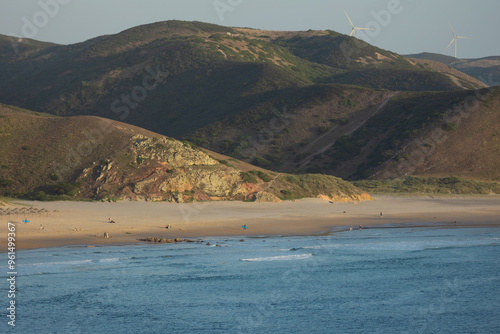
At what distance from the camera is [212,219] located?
40125 millimetres

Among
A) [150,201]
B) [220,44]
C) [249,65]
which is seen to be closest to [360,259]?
[150,201]

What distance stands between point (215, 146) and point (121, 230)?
77.6m

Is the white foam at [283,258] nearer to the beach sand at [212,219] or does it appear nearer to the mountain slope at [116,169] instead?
the beach sand at [212,219]

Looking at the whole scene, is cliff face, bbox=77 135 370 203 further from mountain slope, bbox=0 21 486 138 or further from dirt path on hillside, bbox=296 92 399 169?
mountain slope, bbox=0 21 486 138

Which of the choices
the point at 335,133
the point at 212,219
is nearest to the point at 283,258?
the point at 212,219

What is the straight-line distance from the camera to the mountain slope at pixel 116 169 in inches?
1822

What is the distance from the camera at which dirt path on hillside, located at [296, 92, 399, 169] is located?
10179 cm

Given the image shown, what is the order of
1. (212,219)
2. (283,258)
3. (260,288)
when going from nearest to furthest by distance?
(260,288), (283,258), (212,219)

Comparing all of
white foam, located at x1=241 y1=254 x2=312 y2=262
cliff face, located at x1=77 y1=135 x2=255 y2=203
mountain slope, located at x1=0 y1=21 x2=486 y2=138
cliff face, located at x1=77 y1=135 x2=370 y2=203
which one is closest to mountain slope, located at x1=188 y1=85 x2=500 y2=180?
mountain slope, located at x1=0 y1=21 x2=486 y2=138

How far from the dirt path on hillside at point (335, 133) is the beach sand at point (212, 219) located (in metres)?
44.5

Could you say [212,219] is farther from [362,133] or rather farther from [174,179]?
[362,133]

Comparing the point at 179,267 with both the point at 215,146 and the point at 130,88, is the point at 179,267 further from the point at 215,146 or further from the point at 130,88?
the point at 130,88

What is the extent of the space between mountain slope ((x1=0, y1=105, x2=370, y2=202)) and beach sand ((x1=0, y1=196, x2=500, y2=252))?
2.40 metres

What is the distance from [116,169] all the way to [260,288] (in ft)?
92.1
